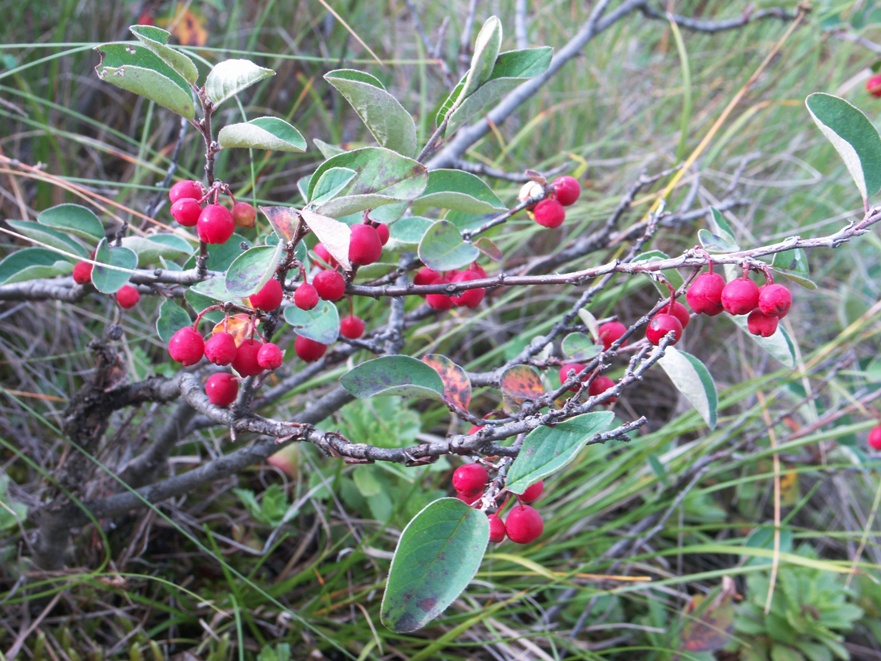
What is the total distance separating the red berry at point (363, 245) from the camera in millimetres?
722

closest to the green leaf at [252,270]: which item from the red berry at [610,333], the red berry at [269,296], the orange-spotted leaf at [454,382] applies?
the red berry at [269,296]

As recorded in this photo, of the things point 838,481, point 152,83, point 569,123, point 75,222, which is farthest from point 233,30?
point 838,481

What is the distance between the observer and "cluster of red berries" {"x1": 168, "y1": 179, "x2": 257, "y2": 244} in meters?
0.72

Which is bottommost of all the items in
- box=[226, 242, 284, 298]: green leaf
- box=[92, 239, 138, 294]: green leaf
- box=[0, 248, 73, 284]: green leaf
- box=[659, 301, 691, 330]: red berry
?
Result: box=[0, 248, 73, 284]: green leaf

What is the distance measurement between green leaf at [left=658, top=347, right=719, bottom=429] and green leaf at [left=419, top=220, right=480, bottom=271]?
0.25 m

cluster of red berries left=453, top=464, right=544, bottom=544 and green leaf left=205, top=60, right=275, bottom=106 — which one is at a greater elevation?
green leaf left=205, top=60, right=275, bottom=106

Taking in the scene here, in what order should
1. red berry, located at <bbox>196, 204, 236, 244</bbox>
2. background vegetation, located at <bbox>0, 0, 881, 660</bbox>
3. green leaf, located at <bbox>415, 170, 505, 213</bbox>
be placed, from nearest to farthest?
red berry, located at <bbox>196, 204, 236, 244</bbox> → green leaf, located at <bbox>415, 170, 505, 213</bbox> → background vegetation, located at <bbox>0, 0, 881, 660</bbox>

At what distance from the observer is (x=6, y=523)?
1237 mm

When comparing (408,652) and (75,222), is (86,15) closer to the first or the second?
(75,222)

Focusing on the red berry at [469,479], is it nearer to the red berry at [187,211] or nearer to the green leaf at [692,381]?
the green leaf at [692,381]

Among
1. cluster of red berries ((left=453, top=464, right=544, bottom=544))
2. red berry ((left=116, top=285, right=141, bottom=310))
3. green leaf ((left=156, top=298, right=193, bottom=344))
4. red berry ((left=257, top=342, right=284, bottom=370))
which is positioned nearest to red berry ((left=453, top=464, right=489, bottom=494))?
cluster of red berries ((left=453, top=464, right=544, bottom=544))

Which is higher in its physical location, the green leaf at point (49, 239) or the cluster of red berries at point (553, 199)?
the cluster of red berries at point (553, 199)

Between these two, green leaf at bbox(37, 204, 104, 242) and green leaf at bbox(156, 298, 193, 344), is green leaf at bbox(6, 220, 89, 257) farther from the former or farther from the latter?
green leaf at bbox(156, 298, 193, 344)

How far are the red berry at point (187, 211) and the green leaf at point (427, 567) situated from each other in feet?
1.29
